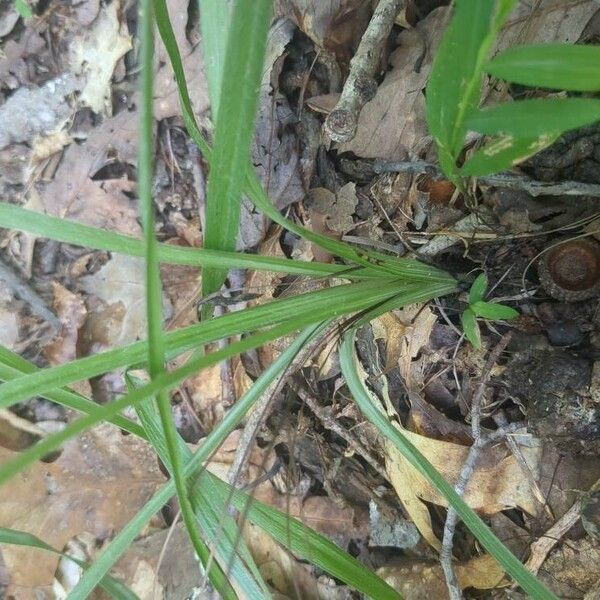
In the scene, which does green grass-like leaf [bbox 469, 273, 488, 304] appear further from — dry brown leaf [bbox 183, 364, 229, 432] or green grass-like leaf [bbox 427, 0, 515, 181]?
dry brown leaf [bbox 183, 364, 229, 432]

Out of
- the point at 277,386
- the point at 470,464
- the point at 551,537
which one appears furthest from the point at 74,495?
the point at 551,537

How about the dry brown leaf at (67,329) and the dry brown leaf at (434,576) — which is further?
the dry brown leaf at (67,329)

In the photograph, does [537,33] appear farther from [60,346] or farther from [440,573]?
[60,346]

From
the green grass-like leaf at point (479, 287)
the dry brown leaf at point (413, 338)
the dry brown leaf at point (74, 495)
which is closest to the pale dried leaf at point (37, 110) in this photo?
the dry brown leaf at point (74, 495)

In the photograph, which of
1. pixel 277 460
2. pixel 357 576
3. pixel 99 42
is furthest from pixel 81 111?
pixel 357 576

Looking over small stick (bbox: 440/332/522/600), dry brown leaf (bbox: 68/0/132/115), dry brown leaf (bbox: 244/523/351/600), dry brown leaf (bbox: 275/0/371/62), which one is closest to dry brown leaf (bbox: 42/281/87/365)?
dry brown leaf (bbox: 68/0/132/115)

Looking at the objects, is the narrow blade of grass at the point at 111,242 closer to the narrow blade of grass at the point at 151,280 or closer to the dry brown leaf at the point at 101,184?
the narrow blade of grass at the point at 151,280
